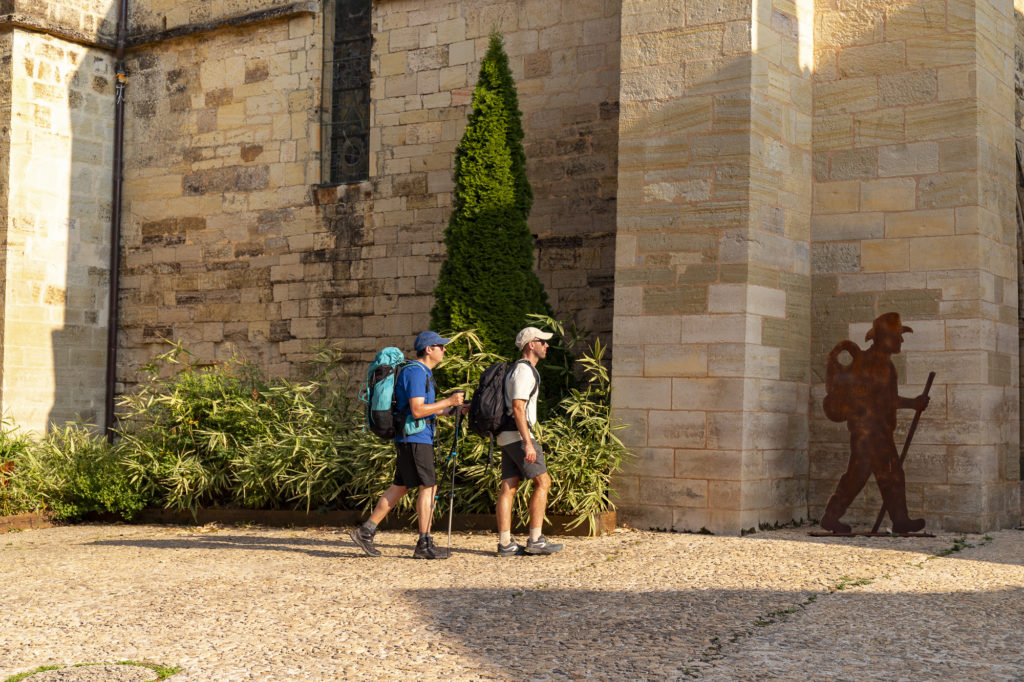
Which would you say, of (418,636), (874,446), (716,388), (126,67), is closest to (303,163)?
(126,67)

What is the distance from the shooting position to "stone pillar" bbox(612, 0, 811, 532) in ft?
27.2

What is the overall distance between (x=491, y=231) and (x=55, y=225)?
6254 mm

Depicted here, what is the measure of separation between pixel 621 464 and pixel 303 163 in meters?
5.58

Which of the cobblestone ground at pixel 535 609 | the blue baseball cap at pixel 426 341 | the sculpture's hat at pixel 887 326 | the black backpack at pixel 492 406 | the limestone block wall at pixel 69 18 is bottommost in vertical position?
the cobblestone ground at pixel 535 609

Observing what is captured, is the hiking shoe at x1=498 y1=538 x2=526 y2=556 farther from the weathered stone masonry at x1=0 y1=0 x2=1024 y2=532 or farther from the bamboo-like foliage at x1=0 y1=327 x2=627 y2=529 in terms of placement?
the weathered stone masonry at x1=0 y1=0 x2=1024 y2=532

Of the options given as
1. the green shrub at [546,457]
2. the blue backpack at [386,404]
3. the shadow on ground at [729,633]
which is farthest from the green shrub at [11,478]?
the shadow on ground at [729,633]

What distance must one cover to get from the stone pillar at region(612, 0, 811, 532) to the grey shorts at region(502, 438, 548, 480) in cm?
161

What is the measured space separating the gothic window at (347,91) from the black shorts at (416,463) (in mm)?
5639

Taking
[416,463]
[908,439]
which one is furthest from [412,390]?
[908,439]

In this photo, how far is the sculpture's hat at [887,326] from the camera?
841cm

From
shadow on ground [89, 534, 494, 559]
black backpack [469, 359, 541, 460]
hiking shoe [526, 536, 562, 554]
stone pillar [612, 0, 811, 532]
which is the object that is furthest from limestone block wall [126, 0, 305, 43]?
hiking shoe [526, 536, 562, 554]

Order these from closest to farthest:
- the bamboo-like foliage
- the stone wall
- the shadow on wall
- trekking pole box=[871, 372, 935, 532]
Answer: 1. trekking pole box=[871, 372, 935, 532]
2. the bamboo-like foliage
3. the stone wall
4. the shadow on wall

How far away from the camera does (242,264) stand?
12.6 metres

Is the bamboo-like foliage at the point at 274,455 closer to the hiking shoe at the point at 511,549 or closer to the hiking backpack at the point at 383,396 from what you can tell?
the hiking shoe at the point at 511,549
